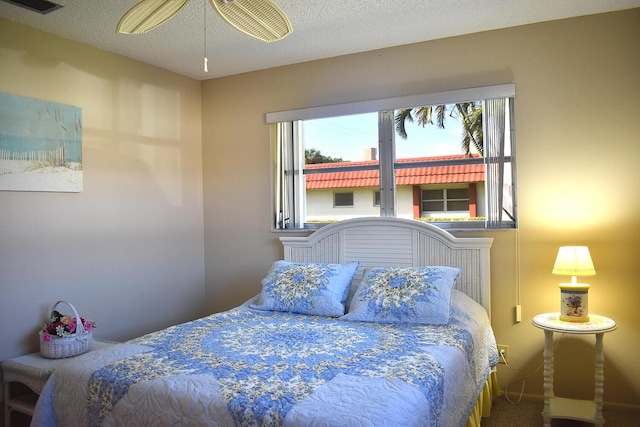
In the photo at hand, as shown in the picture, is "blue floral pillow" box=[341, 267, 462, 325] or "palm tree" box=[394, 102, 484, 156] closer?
"blue floral pillow" box=[341, 267, 462, 325]

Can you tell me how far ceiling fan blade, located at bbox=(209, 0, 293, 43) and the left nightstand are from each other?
1994 mm

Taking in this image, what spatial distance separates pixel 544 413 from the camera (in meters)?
2.60

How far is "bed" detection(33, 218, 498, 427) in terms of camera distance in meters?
1.65

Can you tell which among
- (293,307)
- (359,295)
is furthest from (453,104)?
(293,307)

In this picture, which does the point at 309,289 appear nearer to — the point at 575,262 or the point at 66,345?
the point at 66,345

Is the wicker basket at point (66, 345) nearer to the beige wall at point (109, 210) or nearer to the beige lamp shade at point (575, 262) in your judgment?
the beige wall at point (109, 210)

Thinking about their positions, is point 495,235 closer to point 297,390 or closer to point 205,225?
point 297,390

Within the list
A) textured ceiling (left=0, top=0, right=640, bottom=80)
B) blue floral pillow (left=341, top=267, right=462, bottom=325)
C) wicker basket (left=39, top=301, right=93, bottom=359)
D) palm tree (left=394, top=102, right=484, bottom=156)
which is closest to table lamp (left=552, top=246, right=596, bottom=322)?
blue floral pillow (left=341, top=267, right=462, bottom=325)

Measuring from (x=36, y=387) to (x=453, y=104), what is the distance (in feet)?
9.88

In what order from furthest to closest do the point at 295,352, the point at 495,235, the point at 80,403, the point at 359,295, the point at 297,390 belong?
the point at 495,235 → the point at 359,295 → the point at 295,352 → the point at 80,403 → the point at 297,390

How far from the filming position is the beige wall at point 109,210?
111 inches

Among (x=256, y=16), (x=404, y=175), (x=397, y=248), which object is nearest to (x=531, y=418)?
(x=397, y=248)

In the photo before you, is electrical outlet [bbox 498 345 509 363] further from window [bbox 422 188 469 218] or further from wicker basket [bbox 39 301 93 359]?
wicker basket [bbox 39 301 93 359]

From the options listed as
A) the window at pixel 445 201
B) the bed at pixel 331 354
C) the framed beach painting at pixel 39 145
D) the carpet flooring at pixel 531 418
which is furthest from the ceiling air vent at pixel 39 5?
the carpet flooring at pixel 531 418
